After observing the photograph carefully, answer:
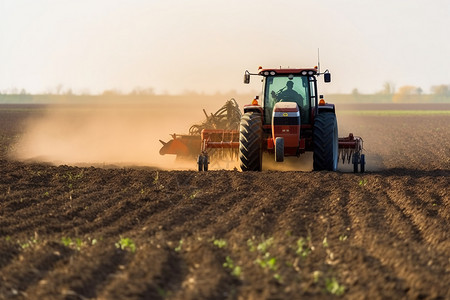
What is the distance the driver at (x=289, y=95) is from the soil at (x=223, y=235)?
74.6 inches

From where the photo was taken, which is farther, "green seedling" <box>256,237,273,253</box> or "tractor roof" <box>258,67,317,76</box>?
"tractor roof" <box>258,67,317,76</box>

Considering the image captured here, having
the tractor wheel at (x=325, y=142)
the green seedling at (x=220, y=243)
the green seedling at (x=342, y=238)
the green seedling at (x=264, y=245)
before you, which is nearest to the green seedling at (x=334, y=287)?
the green seedling at (x=264, y=245)

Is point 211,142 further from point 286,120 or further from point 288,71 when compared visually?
point 288,71

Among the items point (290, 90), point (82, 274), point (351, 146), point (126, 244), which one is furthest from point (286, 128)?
point (82, 274)

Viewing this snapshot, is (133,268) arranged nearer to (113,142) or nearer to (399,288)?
(399,288)

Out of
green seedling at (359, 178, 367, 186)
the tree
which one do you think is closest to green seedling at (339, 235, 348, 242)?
green seedling at (359, 178, 367, 186)

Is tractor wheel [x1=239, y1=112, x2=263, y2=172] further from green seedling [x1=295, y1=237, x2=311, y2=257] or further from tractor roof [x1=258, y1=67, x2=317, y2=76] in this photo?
green seedling [x1=295, y1=237, x2=311, y2=257]

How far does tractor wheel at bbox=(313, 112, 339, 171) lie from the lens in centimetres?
1589

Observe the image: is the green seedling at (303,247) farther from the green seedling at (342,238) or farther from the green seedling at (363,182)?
the green seedling at (363,182)

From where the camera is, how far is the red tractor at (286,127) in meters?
15.9

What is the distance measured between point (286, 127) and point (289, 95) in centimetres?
122

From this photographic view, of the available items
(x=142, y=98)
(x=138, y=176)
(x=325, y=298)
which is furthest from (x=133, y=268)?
(x=142, y=98)

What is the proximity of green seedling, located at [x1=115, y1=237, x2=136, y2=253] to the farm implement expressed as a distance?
7273 mm

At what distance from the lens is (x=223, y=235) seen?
30.8 feet
